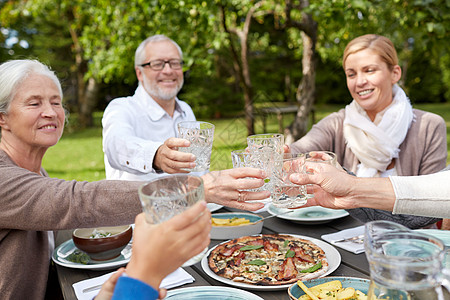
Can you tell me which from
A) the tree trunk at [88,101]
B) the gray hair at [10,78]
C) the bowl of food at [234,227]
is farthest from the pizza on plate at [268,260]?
the tree trunk at [88,101]

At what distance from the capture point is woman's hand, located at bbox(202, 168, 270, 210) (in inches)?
54.7

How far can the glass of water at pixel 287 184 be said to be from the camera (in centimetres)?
156

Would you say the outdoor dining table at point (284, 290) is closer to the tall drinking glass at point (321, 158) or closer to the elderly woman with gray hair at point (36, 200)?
the elderly woman with gray hair at point (36, 200)

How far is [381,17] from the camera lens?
7008 mm

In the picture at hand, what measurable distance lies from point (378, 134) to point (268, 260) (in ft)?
5.47

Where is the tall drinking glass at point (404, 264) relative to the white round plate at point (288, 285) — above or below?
above

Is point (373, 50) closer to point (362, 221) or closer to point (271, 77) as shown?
point (362, 221)

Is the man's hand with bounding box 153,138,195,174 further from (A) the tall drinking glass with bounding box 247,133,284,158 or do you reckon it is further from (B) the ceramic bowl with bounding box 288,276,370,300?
(B) the ceramic bowl with bounding box 288,276,370,300

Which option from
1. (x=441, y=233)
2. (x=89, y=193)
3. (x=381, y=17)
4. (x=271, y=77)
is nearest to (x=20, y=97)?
(x=89, y=193)

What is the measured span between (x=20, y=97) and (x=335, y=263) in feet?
5.40

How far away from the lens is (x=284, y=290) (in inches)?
54.9

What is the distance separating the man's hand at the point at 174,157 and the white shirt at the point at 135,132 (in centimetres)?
16

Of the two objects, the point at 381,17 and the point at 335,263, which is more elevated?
the point at 381,17

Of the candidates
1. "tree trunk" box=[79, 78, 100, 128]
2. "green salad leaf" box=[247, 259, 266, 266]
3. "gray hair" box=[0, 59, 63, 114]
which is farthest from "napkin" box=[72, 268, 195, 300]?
"tree trunk" box=[79, 78, 100, 128]
